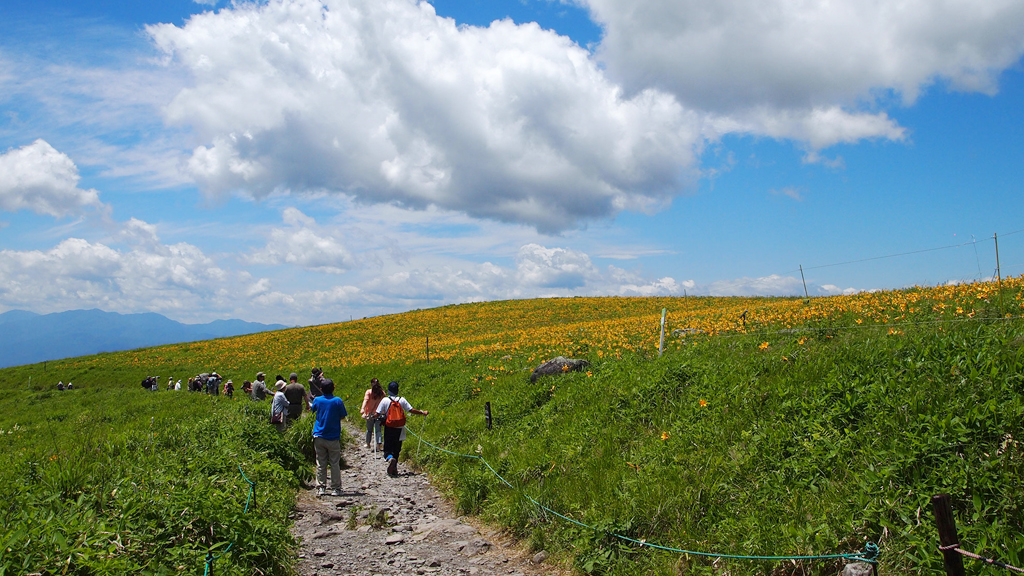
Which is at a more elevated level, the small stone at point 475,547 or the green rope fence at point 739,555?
the green rope fence at point 739,555

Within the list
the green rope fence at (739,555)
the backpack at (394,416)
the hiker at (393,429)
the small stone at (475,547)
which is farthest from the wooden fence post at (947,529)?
the backpack at (394,416)

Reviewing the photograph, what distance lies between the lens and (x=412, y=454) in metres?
12.8

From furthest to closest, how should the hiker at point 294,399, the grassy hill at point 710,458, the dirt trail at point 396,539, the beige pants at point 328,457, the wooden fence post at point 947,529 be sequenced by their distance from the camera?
1. the hiker at point 294,399
2. the beige pants at point 328,457
3. the dirt trail at point 396,539
4. the grassy hill at point 710,458
5. the wooden fence post at point 947,529

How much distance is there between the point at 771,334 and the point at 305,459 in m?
9.85

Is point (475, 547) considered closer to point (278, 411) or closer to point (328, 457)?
point (328, 457)

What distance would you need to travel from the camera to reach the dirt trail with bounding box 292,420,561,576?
6469 millimetres

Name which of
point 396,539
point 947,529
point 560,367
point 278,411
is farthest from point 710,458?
point 278,411

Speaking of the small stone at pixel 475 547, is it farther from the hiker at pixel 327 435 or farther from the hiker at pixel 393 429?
the hiker at pixel 393 429

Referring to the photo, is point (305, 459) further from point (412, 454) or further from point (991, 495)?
point (991, 495)

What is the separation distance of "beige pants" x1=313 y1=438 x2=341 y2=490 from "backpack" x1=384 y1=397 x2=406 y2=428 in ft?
5.25

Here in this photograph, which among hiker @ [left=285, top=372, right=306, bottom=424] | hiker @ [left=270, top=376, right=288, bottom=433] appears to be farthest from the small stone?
hiker @ [left=285, top=372, right=306, bottom=424]

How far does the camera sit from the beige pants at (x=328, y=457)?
9828 mm

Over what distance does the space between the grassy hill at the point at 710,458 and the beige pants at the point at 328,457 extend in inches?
18.6

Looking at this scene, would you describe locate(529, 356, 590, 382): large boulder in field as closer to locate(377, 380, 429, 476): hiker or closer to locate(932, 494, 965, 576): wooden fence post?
locate(377, 380, 429, 476): hiker
